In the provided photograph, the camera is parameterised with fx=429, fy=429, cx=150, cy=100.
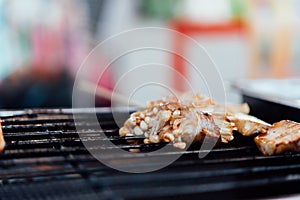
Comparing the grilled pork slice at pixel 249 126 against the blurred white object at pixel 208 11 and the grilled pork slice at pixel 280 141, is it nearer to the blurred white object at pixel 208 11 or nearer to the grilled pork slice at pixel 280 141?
the grilled pork slice at pixel 280 141

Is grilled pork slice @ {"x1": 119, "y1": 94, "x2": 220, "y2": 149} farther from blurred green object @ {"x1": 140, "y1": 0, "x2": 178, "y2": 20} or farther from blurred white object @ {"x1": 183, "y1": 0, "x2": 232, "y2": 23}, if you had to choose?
blurred white object @ {"x1": 183, "y1": 0, "x2": 232, "y2": 23}

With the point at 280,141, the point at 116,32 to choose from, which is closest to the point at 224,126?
the point at 280,141

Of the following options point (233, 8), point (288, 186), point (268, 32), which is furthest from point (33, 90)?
point (288, 186)

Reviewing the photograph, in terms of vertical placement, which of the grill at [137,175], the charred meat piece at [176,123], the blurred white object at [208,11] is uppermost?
the blurred white object at [208,11]

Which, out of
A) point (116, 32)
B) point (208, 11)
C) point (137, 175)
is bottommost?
point (137, 175)

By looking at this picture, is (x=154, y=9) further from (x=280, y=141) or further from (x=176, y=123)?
(x=280, y=141)

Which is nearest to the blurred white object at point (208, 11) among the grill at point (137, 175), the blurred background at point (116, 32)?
the blurred background at point (116, 32)
